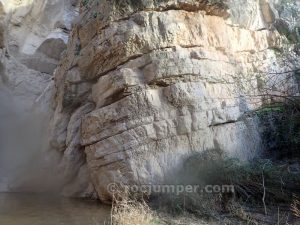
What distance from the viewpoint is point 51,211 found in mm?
8539

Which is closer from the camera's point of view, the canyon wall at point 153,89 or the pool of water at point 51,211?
the pool of water at point 51,211

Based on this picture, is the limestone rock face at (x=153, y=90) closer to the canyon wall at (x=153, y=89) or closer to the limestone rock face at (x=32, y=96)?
the canyon wall at (x=153, y=89)

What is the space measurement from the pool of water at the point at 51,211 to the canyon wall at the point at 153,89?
0.70 metres

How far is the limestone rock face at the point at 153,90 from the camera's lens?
9281mm

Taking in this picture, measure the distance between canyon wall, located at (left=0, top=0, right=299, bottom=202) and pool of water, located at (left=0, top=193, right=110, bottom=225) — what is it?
2.29ft

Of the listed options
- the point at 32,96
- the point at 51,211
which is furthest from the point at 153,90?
the point at 32,96

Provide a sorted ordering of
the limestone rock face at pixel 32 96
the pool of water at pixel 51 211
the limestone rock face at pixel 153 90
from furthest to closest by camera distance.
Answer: the limestone rock face at pixel 32 96 < the limestone rock face at pixel 153 90 < the pool of water at pixel 51 211

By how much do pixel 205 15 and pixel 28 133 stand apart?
8.38 metres

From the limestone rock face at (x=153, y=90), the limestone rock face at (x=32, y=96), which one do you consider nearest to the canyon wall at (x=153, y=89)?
the limestone rock face at (x=153, y=90)

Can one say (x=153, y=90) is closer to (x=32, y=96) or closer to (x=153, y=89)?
(x=153, y=89)

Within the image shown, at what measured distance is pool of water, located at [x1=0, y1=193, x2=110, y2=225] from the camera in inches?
293

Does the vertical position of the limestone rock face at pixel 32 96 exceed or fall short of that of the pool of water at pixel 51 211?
it exceeds it

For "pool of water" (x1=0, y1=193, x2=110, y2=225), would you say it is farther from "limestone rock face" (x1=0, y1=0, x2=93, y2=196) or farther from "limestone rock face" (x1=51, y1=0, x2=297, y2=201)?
"limestone rock face" (x1=0, y1=0, x2=93, y2=196)

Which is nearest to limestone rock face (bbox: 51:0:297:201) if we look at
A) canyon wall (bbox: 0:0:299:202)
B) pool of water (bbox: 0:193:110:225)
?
canyon wall (bbox: 0:0:299:202)
